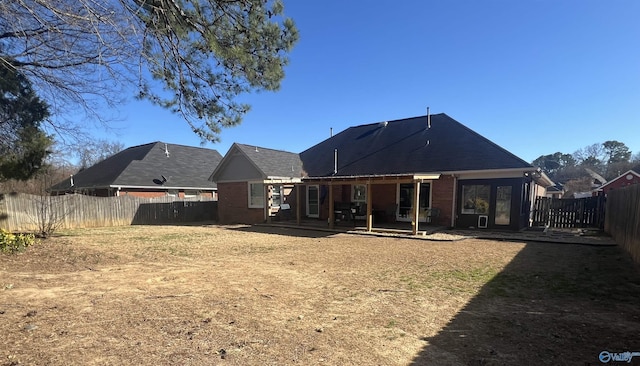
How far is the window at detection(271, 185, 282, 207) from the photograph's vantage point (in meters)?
17.9

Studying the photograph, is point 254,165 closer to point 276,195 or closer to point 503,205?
point 276,195

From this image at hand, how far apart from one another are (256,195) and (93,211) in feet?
27.6

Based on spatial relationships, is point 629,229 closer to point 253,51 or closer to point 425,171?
point 425,171

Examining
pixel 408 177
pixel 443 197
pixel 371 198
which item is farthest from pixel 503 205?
pixel 371 198

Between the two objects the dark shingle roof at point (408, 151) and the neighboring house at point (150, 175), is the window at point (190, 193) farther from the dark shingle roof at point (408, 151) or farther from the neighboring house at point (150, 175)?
the dark shingle roof at point (408, 151)

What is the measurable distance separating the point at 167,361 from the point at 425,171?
13681mm

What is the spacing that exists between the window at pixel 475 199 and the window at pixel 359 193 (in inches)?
194

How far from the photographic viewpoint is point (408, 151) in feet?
54.9

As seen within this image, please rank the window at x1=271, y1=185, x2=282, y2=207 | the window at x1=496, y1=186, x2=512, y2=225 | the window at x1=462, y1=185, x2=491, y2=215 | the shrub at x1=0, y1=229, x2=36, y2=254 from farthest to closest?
the window at x1=271, y1=185, x2=282, y2=207 < the window at x1=462, y1=185, x2=491, y2=215 < the window at x1=496, y1=186, x2=512, y2=225 < the shrub at x1=0, y1=229, x2=36, y2=254

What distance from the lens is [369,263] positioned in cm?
767

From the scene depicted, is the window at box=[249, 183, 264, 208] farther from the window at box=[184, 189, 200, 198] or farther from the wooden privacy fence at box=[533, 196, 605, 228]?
the wooden privacy fence at box=[533, 196, 605, 228]

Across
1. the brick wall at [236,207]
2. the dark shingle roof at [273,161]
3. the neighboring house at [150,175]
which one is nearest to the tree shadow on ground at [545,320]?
the dark shingle roof at [273,161]

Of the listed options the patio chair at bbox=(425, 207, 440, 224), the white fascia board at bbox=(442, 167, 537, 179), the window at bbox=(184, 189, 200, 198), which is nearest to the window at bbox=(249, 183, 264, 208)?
the window at bbox=(184, 189, 200, 198)
